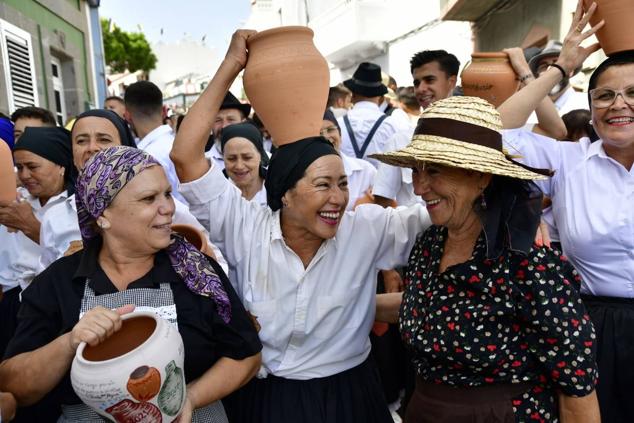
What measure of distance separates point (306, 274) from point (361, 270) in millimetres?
231

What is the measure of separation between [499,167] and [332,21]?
18.1 m

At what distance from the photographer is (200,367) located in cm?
179

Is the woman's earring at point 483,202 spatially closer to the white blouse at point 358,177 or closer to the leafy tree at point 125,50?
the white blouse at point 358,177

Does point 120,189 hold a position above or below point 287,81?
below

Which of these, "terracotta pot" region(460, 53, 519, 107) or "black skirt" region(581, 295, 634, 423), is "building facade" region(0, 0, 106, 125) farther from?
"black skirt" region(581, 295, 634, 423)

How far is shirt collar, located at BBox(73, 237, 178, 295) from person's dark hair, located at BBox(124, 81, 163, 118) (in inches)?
153

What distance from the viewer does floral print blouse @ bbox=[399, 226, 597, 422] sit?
5.01ft

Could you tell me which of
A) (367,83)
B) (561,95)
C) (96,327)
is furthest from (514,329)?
(367,83)

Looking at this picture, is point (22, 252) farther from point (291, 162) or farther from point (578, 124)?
point (578, 124)

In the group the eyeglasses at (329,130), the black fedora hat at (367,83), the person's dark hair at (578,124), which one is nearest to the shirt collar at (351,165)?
the eyeglasses at (329,130)

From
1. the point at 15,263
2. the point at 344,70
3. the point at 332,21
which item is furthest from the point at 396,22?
the point at 15,263

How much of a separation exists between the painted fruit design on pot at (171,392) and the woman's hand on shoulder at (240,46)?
124 centimetres

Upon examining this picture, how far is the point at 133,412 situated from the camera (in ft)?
4.38

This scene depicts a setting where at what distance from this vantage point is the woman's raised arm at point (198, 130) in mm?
1980
